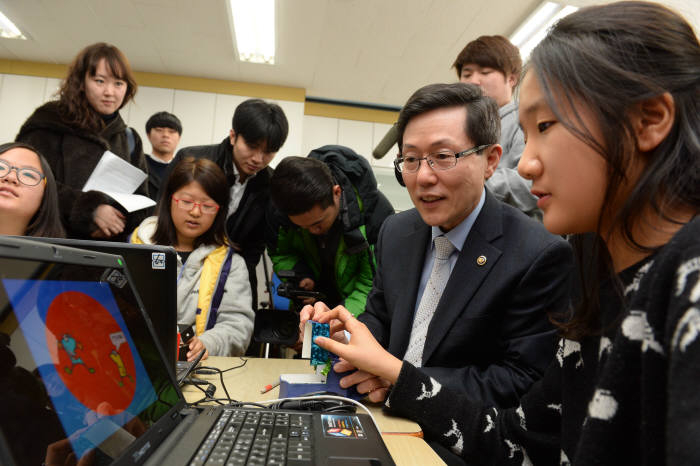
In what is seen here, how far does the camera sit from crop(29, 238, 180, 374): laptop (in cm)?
77

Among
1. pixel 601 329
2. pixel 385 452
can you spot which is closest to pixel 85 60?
pixel 385 452

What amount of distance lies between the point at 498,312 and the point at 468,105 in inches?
21.8

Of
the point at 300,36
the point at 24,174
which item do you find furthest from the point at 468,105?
the point at 300,36

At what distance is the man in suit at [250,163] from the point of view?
79.4 inches

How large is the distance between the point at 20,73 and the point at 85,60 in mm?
3984

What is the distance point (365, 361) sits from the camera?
859 millimetres

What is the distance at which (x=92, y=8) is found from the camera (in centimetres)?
356

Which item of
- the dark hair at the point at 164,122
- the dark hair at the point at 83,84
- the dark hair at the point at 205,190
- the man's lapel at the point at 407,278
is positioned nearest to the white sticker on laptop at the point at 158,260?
the man's lapel at the point at 407,278

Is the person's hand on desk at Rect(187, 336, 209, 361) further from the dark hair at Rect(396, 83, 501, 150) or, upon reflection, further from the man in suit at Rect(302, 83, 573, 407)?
the dark hair at Rect(396, 83, 501, 150)

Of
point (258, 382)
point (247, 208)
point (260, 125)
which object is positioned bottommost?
point (258, 382)

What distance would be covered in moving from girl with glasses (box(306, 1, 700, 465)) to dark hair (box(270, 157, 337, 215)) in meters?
1.23

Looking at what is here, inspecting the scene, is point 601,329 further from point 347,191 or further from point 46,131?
point 46,131

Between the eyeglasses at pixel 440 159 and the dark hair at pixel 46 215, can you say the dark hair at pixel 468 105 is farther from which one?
the dark hair at pixel 46 215

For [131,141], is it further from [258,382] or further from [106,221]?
[258,382]
